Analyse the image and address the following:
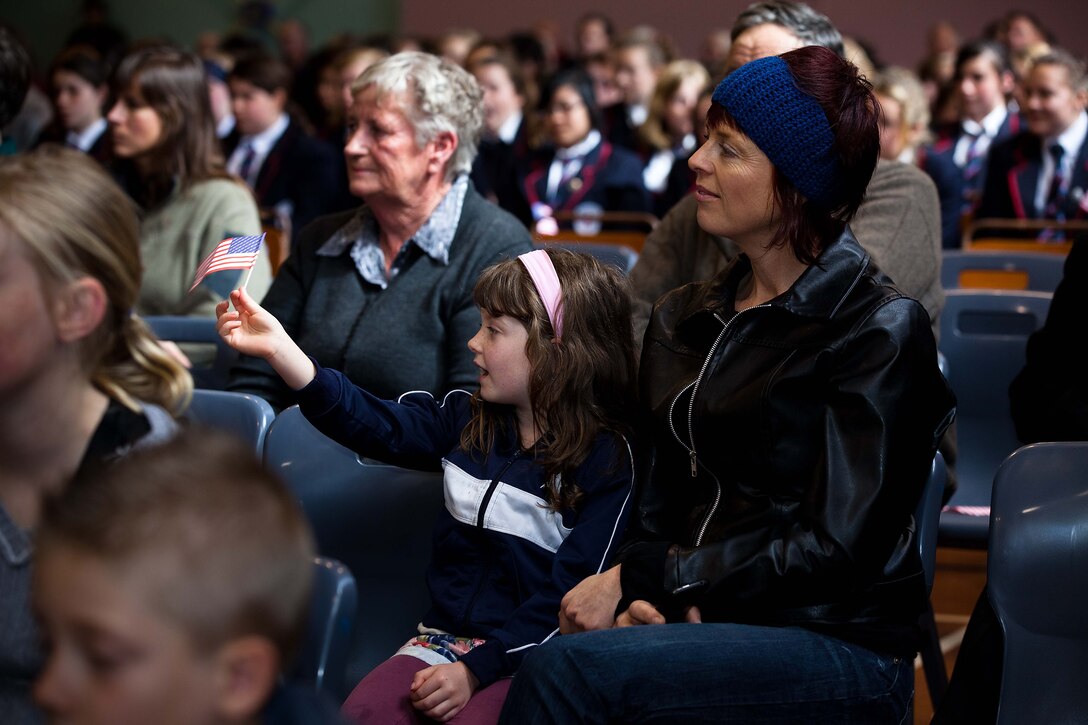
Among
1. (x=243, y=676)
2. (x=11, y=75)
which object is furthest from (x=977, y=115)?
(x=243, y=676)

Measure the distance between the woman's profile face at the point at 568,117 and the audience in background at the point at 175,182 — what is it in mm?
2732

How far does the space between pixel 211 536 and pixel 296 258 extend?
1767 millimetres

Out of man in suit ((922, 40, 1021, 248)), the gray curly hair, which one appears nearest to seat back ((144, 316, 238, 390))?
the gray curly hair

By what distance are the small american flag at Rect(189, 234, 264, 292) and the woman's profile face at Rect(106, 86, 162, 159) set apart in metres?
1.83

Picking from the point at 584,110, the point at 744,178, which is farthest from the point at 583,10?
the point at 744,178

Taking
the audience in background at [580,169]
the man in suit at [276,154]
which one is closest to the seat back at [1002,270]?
the audience in background at [580,169]

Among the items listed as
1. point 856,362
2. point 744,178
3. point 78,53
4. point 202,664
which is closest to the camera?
point 202,664

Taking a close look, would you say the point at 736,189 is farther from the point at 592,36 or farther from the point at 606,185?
the point at 592,36

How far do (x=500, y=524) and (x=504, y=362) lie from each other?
0.82 feet

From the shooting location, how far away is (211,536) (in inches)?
38.3

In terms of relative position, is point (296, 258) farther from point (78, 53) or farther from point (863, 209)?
point (78, 53)

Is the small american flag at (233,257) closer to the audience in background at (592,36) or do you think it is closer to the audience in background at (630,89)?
the audience in background at (630,89)

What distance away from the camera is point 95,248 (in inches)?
53.4

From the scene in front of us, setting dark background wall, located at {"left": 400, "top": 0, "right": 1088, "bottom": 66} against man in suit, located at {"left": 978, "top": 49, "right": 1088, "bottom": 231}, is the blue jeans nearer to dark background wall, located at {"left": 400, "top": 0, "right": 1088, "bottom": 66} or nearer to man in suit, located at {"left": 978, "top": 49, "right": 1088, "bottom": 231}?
man in suit, located at {"left": 978, "top": 49, "right": 1088, "bottom": 231}
